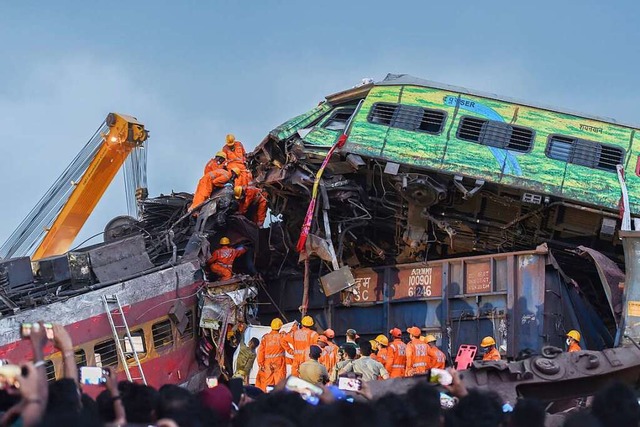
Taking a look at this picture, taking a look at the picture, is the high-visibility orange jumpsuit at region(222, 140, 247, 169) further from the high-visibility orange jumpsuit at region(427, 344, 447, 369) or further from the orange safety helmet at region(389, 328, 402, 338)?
the high-visibility orange jumpsuit at region(427, 344, 447, 369)

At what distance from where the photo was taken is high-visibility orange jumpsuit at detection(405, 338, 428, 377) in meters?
17.2

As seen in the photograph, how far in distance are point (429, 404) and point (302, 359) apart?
32.7 feet

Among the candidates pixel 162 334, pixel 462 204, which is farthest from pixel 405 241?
pixel 162 334

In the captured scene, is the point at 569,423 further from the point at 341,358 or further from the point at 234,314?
the point at 234,314

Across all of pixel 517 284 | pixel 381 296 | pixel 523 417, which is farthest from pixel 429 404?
pixel 381 296

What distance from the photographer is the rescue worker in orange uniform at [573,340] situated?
16281mm

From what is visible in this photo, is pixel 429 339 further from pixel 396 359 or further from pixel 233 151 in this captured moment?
pixel 233 151

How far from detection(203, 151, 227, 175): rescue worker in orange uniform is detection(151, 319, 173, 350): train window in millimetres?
3480

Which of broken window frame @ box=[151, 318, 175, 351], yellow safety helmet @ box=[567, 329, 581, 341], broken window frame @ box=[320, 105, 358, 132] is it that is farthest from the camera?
broken window frame @ box=[320, 105, 358, 132]

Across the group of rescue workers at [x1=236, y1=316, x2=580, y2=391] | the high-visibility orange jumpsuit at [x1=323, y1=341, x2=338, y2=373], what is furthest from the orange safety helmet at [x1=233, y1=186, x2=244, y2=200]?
the high-visibility orange jumpsuit at [x1=323, y1=341, x2=338, y2=373]

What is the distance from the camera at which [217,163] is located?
20625 millimetres

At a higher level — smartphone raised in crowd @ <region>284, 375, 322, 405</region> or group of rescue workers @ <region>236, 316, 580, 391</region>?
smartphone raised in crowd @ <region>284, 375, 322, 405</region>

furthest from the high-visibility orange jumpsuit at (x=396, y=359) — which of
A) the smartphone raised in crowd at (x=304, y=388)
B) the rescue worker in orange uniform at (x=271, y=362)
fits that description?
the smartphone raised in crowd at (x=304, y=388)

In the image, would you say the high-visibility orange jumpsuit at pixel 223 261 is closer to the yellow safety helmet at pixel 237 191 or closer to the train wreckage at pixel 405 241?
the train wreckage at pixel 405 241
